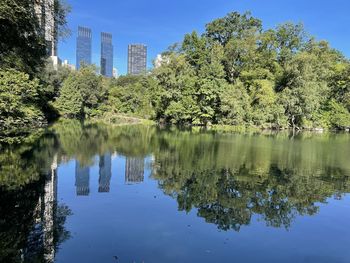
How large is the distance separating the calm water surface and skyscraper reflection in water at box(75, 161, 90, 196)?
32 millimetres

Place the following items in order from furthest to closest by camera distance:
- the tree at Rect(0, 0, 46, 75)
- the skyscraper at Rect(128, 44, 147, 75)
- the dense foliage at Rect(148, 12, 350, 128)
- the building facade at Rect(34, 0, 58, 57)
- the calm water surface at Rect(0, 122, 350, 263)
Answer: the skyscraper at Rect(128, 44, 147, 75)
the dense foliage at Rect(148, 12, 350, 128)
the building facade at Rect(34, 0, 58, 57)
the tree at Rect(0, 0, 46, 75)
the calm water surface at Rect(0, 122, 350, 263)

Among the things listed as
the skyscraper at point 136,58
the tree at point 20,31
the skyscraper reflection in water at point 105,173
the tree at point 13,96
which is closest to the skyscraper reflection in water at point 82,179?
the skyscraper reflection in water at point 105,173

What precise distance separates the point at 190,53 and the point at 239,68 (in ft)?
28.7

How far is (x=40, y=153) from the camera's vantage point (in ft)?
54.4

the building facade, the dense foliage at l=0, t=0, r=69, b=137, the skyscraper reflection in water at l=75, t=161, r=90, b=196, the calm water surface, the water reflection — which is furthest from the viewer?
the building facade

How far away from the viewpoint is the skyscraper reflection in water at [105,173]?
11474mm

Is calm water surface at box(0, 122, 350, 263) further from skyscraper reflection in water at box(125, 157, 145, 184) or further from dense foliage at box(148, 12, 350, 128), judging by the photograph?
dense foliage at box(148, 12, 350, 128)

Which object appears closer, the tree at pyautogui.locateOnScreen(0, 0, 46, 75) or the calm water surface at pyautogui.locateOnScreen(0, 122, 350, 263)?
the calm water surface at pyautogui.locateOnScreen(0, 122, 350, 263)

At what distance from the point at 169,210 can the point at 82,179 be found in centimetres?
464

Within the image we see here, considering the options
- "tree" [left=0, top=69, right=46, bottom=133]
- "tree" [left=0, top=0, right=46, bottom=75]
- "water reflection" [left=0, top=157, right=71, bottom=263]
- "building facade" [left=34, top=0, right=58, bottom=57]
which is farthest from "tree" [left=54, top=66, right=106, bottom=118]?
"water reflection" [left=0, top=157, right=71, bottom=263]

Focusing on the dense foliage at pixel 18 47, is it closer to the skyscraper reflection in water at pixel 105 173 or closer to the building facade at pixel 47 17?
the building facade at pixel 47 17

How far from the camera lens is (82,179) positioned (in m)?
12.4

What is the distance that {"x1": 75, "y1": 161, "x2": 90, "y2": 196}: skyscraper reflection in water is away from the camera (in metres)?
10.7

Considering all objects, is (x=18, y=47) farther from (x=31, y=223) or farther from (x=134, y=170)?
(x=31, y=223)
